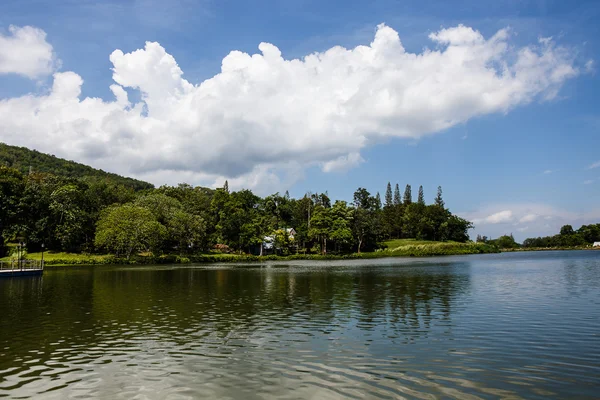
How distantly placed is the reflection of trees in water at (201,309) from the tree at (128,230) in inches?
2260

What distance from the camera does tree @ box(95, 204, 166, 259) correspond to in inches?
4063

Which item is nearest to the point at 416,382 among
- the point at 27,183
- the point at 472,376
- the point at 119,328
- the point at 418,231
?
the point at 472,376

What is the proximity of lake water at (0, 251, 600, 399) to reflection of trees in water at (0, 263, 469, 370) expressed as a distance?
0.15 meters

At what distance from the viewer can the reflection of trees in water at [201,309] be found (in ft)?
75.0

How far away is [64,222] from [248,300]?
93944 millimetres

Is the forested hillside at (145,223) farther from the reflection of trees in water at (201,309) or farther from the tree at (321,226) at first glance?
the reflection of trees in water at (201,309)

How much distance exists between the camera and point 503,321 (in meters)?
24.0

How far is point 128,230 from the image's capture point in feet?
341

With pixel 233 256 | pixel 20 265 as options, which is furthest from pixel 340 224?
pixel 20 265

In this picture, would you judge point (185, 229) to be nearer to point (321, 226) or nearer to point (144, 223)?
point (144, 223)

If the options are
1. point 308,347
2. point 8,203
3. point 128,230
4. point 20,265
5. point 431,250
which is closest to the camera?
point 308,347

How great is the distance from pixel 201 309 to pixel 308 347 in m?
14.4

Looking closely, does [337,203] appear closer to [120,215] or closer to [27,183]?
[120,215]

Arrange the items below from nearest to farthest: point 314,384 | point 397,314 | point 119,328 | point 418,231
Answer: point 314,384 < point 119,328 < point 397,314 < point 418,231
